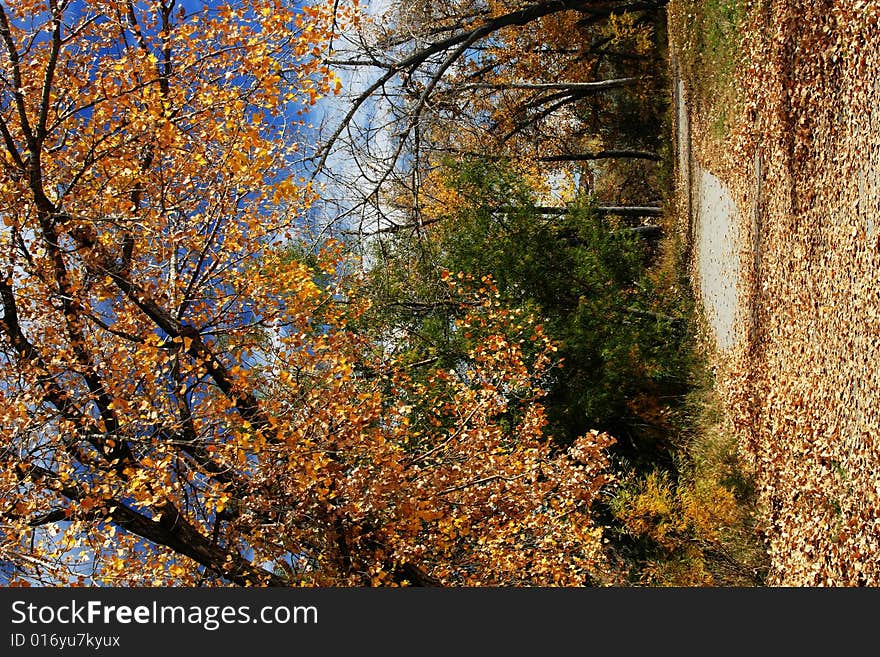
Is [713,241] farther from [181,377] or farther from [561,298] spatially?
[181,377]

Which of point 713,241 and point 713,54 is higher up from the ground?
point 713,54

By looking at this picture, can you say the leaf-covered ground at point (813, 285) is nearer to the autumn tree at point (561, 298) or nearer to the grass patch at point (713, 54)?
the grass patch at point (713, 54)

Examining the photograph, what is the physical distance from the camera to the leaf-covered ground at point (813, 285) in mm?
4824

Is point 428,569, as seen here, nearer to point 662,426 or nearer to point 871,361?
point 871,361

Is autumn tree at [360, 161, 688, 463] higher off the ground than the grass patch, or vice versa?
the grass patch

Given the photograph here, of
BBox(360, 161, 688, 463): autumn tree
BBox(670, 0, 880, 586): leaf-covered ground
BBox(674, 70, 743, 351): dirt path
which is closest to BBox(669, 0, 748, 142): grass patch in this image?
BBox(670, 0, 880, 586): leaf-covered ground

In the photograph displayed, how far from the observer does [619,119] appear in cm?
A: 1922

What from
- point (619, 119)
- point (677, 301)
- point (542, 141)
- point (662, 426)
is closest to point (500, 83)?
point (542, 141)

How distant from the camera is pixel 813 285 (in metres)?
5.98

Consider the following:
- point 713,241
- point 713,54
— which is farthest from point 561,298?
point 713,54

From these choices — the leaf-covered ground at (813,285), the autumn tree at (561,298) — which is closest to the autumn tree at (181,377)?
the leaf-covered ground at (813,285)

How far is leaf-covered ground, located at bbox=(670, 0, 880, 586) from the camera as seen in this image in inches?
190

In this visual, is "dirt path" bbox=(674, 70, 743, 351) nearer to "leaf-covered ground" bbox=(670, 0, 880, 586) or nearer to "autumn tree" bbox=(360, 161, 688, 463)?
"leaf-covered ground" bbox=(670, 0, 880, 586)

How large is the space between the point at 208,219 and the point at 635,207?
13491mm
